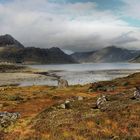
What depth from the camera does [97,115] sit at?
114 ft

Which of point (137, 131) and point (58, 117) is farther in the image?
point (58, 117)

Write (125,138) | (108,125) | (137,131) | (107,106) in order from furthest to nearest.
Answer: (107,106) < (108,125) < (137,131) < (125,138)

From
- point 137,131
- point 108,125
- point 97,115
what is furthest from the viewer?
point 97,115

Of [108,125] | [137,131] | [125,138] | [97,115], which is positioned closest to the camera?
[125,138]

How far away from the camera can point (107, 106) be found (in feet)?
132

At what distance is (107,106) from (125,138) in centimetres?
1363

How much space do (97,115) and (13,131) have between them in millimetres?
9311

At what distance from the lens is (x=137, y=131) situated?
95.8 ft

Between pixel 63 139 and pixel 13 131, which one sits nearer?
pixel 63 139

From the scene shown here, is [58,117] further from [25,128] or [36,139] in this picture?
[36,139]

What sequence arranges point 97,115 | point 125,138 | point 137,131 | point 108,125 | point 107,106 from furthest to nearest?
point 107,106 → point 97,115 → point 108,125 → point 137,131 → point 125,138

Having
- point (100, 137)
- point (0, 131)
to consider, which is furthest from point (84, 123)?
point (0, 131)

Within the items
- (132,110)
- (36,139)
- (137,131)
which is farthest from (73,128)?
(132,110)

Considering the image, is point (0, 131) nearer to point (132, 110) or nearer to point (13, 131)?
point (13, 131)
